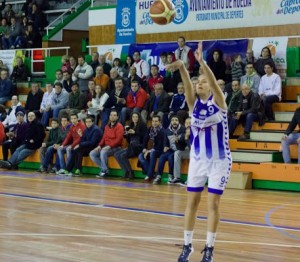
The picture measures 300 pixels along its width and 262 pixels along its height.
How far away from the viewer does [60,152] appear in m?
17.8

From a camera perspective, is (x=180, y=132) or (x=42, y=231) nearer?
(x=42, y=231)

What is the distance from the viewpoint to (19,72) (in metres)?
23.4

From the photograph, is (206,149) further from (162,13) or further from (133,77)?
(133,77)

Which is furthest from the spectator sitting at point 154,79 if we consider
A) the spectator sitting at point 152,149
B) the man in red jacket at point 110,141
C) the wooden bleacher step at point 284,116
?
the wooden bleacher step at point 284,116

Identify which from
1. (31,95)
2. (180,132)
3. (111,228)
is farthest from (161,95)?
(111,228)

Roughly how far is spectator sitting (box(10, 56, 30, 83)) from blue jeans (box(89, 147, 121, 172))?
7.09 meters

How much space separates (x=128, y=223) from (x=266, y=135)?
255 inches

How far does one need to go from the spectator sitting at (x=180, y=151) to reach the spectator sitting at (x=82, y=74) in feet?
17.4

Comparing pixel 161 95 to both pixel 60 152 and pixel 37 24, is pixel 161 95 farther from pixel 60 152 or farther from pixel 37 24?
pixel 37 24

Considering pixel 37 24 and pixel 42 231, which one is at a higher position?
pixel 37 24

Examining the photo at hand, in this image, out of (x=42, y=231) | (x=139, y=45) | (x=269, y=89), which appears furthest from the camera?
(x=139, y=45)

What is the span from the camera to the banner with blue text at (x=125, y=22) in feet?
70.3

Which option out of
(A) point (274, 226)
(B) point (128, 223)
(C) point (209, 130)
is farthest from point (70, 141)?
(C) point (209, 130)

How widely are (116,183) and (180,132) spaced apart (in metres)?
1.68
